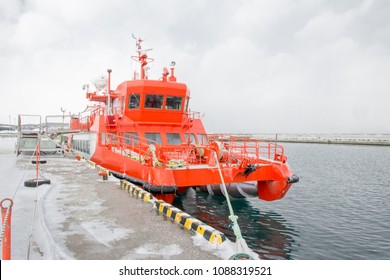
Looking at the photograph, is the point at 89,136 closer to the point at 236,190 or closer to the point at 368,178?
the point at 236,190

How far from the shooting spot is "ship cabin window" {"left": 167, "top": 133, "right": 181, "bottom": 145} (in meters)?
14.8

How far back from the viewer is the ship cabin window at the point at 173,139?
14789 millimetres

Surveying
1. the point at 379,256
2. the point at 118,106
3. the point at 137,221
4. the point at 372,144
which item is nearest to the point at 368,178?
the point at 379,256

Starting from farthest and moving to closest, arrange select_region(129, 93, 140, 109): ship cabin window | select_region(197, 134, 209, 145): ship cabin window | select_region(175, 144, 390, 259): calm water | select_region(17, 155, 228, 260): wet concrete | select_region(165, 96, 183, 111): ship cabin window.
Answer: select_region(197, 134, 209, 145): ship cabin window, select_region(165, 96, 183, 111): ship cabin window, select_region(129, 93, 140, 109): ship cabin window, select_region(175, 144, 390, 259): calm water, select_region(17, 155, 228, 260): wet concrete

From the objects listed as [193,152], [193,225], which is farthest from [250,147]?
[193,225]

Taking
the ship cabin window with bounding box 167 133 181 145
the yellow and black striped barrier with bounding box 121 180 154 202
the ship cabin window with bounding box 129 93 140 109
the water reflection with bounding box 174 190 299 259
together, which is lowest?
the water reflection with bounding box 174 190 299 259

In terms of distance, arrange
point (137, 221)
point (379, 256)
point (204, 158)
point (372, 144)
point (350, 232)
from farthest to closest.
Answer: point (372, 144) → point (204, 158) → point (350, 232) → point (379, 256) → point (137, 221)

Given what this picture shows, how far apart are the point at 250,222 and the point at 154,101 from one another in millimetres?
7136

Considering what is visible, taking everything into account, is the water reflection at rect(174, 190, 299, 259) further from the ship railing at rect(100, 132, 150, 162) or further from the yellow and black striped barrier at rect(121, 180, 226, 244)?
the ship railing at rect(100, 132, 150, 162)

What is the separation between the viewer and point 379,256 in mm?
8781

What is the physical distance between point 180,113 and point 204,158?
157 inches

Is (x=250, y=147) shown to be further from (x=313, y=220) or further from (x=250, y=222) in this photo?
(x=313, y=220)

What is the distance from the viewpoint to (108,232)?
20.1 feet

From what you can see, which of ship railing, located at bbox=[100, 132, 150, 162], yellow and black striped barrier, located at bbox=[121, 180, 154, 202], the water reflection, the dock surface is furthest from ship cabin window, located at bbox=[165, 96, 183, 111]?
the dock surface
